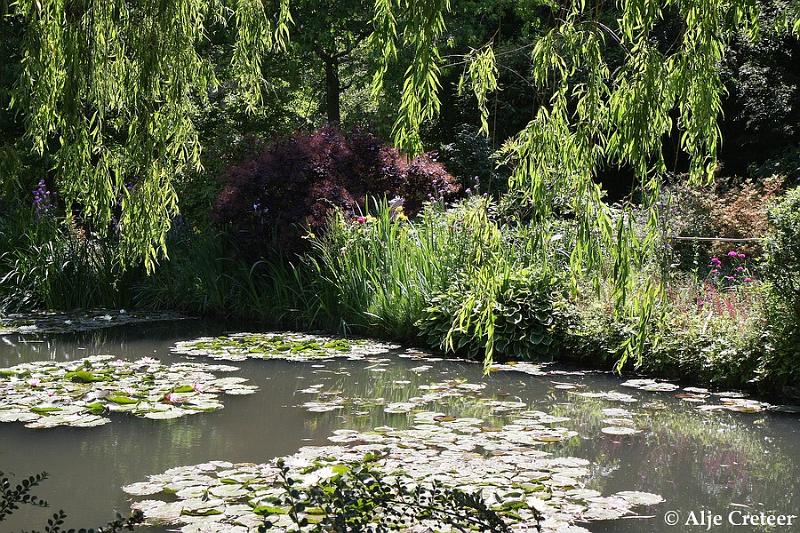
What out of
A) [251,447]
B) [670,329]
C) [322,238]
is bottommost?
[251,447]

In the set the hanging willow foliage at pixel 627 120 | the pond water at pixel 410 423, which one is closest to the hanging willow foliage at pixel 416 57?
the hanging willow foliage at pixel 627 120

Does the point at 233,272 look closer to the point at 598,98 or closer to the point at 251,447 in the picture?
the point at 251,447

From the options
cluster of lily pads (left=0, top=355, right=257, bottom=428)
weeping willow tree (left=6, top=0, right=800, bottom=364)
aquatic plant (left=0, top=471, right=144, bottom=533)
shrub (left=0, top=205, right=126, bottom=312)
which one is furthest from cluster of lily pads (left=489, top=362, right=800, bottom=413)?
shrub (left=0, top=205, right=126, bottom=312)

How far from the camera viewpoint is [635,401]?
646cm

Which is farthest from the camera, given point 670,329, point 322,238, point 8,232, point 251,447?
point 8,232

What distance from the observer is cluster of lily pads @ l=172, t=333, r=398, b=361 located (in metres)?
8.12

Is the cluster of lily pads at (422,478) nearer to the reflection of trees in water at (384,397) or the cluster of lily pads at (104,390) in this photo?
the reflection of trees in water at (384,397)

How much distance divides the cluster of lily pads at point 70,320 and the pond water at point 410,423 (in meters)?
3.27

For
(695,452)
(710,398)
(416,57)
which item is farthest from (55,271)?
(416,57)

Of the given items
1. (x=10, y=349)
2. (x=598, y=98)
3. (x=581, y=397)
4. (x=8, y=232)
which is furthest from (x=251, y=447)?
(x=8, y=232)

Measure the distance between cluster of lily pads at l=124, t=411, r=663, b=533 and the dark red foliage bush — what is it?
4.87 metres

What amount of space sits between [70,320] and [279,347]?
330cm

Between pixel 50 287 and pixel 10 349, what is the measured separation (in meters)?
2.80

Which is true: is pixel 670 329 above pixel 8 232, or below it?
below
